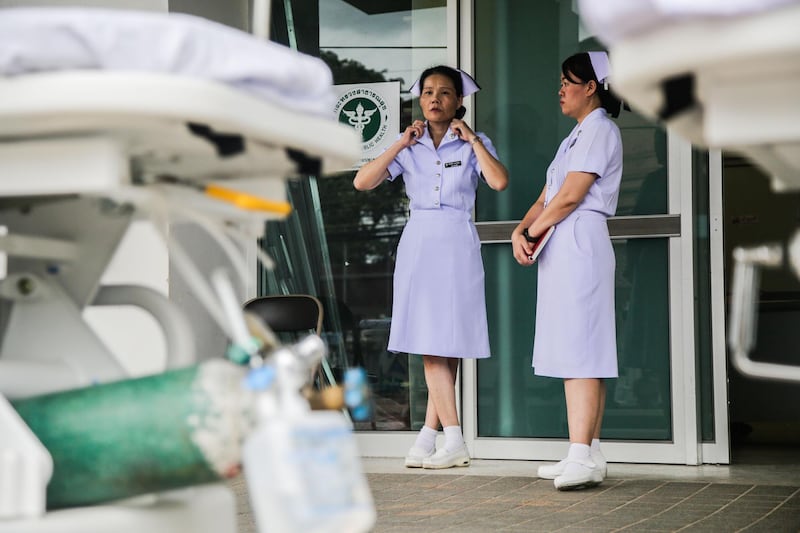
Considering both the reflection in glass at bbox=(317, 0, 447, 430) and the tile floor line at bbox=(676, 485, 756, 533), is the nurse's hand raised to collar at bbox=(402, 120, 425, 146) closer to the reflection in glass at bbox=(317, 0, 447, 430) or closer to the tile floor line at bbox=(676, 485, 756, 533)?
the reflection in glass at bbox=(317, 0, 447, 430)

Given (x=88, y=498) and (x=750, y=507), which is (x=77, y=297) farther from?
(x=750, y=507)

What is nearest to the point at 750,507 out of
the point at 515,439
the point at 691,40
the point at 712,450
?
the point at 712,450

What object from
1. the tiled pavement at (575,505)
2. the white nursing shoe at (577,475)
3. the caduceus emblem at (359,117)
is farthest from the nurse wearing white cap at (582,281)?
the caduceus emblem at (359,117)

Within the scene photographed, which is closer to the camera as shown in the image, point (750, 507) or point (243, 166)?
point (243, 166)

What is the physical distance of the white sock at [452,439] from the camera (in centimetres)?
463

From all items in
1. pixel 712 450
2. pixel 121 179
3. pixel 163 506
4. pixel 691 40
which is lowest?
pixel 712 450

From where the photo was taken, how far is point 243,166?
5.57 feet

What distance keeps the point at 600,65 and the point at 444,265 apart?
3.33 feet

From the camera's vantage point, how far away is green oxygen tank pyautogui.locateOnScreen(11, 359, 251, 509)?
151 centimetres

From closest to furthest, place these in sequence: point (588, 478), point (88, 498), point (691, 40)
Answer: point (691, 40) < point (88, 498) < point (588, 478)

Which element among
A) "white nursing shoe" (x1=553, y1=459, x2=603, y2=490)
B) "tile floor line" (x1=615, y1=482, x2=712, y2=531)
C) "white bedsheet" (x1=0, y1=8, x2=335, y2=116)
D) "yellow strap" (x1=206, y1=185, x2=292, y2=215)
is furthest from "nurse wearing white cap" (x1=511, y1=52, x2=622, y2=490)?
"white bedsheet" (x1=0, y1=8, x2=335, y2=116)

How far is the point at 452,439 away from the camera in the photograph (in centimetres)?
464

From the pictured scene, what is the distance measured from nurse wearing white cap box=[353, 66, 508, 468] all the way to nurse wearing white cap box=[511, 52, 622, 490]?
519 millimetres

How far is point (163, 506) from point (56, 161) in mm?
530
